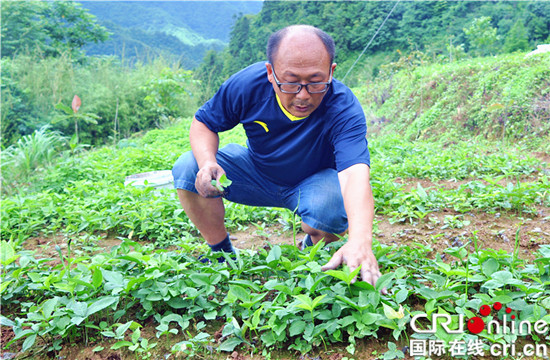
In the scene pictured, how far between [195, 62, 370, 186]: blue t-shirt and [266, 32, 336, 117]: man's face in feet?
0.59

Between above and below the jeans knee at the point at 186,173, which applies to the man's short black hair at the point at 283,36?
above

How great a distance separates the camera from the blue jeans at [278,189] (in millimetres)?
2020

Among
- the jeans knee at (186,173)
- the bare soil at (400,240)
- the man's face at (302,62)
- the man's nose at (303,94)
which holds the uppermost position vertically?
the man's face at (302,62)

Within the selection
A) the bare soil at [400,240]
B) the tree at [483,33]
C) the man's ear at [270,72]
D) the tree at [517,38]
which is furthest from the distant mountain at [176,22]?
the man's ear at [270,72]

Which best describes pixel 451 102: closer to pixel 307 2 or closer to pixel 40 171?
pixel 40 171

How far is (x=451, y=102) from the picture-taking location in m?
6.19

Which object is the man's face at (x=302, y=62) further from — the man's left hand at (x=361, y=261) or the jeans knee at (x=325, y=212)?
the man's left hand at (x=361, y=261)

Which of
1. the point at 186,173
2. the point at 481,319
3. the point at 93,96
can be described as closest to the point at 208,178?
the point at 186,173

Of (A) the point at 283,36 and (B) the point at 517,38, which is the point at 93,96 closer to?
(A) the point at 283,36

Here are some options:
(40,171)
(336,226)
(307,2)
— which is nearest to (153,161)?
(40,171)

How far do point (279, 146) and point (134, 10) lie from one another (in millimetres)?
26469

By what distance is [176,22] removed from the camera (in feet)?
88.9

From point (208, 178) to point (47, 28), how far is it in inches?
454

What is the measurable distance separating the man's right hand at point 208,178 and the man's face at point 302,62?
47cm
